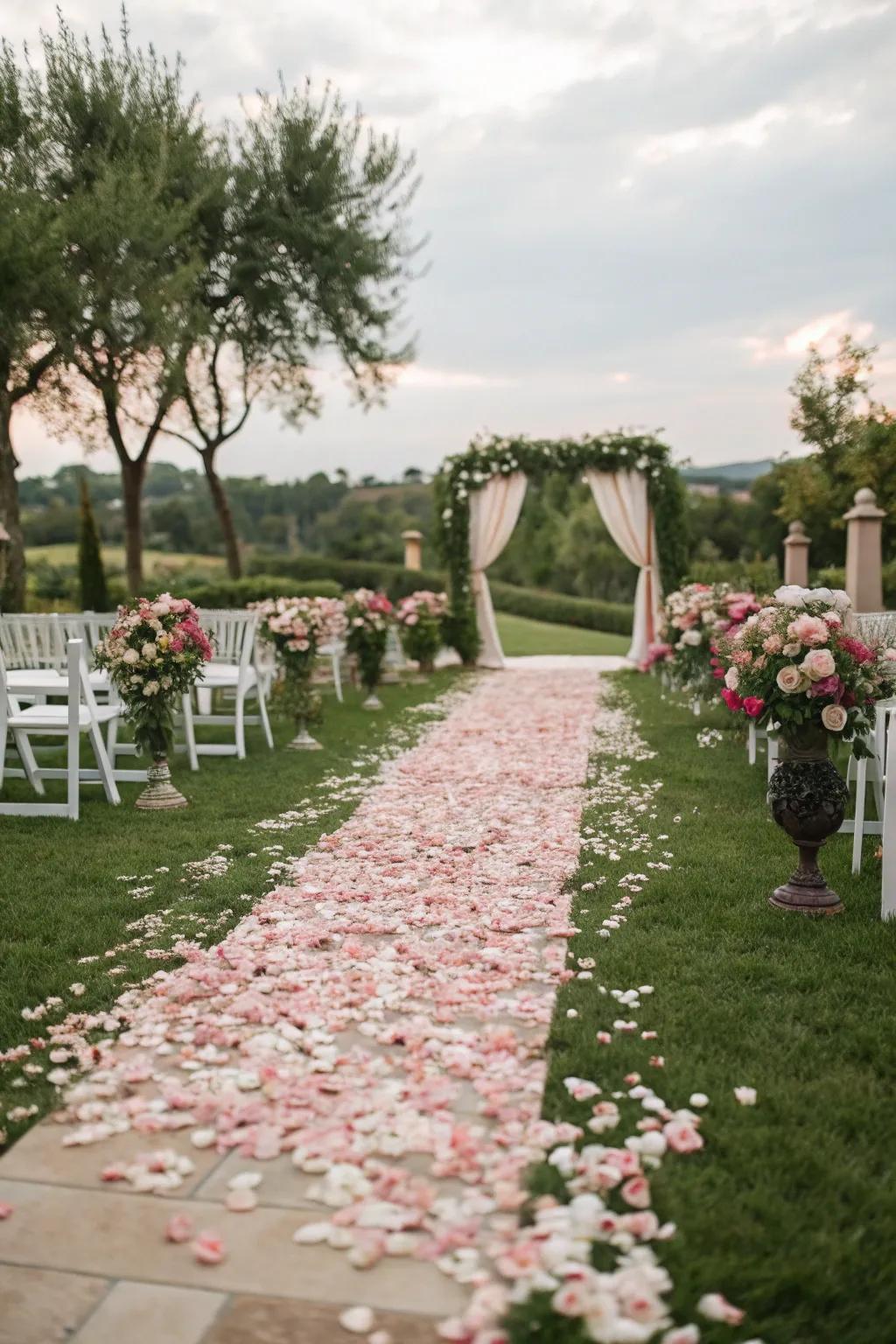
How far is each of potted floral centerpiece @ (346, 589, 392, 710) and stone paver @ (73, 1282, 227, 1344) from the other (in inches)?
323

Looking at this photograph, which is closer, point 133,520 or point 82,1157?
point 82,1157

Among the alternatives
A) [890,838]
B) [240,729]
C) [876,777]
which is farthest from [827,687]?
[240,729]

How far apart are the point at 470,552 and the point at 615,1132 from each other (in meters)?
12.3

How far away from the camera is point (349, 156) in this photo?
46.9 ft

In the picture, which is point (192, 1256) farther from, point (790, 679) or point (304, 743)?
point (304, 743)

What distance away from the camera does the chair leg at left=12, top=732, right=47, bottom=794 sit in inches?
230

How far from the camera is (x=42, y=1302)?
1756mm

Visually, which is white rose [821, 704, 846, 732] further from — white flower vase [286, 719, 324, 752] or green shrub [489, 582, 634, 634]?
green shrub [489, 582, 634, 634]

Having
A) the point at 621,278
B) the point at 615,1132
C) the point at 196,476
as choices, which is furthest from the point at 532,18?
the point at 196,476

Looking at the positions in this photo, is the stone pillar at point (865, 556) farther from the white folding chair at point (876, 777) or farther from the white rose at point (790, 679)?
the white rose at point (790, 679)

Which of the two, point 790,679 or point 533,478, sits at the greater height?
point 533,478

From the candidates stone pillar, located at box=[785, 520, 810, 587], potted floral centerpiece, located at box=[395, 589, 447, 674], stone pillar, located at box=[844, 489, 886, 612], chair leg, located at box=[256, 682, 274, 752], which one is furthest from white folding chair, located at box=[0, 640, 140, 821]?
stone pillar, located at box=[785, 520, 810, 587]

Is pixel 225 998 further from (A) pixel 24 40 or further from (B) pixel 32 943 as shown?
(A) pixel 24 40

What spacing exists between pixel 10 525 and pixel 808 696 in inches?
424
